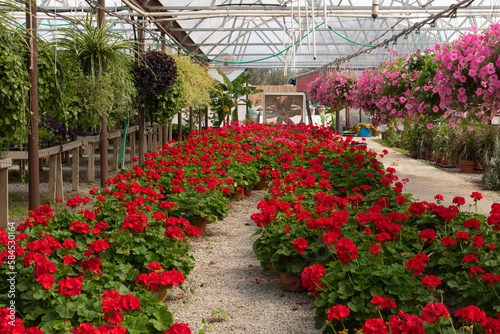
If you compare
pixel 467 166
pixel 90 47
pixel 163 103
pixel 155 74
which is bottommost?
pixel 467 166

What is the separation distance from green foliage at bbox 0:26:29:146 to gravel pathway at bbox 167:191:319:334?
5.01 feet

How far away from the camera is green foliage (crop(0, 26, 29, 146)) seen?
2871 millimetres

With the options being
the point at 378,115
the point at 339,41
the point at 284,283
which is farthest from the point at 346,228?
the point at 339,41

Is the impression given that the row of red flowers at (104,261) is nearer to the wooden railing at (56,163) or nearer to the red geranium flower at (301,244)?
the red geranium flower at (301,244)

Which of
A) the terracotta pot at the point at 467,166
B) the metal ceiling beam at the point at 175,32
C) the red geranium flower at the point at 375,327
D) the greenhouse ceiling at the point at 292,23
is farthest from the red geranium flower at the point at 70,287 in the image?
the terracotta pot at the point at 467,166

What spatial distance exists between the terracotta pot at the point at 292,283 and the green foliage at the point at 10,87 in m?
1.96

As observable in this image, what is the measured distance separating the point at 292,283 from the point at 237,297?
0.37 m

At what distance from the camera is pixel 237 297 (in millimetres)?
3148

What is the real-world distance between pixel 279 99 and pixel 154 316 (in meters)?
12.6

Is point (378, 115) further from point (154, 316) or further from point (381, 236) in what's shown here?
point (154, 316)

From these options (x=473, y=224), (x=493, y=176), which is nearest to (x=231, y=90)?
(x=493, y=176)

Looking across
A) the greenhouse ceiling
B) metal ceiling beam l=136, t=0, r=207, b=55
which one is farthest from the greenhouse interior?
the greenhouse ceiling

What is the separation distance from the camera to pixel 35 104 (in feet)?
12.1

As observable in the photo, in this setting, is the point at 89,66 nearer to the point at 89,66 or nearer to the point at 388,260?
the point at 89,66
